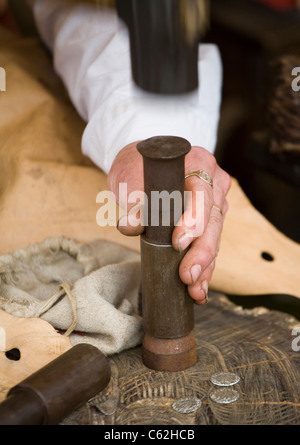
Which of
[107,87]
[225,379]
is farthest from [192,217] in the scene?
[107,87]

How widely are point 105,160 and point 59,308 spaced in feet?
1.15

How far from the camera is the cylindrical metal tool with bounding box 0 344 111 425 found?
3.12 feet

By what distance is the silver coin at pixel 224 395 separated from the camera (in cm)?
106

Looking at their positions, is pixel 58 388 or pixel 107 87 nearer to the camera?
pixel 58 388

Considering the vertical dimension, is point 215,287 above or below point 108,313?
below

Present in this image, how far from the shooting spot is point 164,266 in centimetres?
106

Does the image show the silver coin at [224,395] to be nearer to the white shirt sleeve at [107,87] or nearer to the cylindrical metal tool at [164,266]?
the cylindrical metal tool at [164,266]

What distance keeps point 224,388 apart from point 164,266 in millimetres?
221

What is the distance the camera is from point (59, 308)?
45.7 inches

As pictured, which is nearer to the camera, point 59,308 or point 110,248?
point 59,308

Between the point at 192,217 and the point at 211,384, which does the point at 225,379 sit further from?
the point at 192,217
